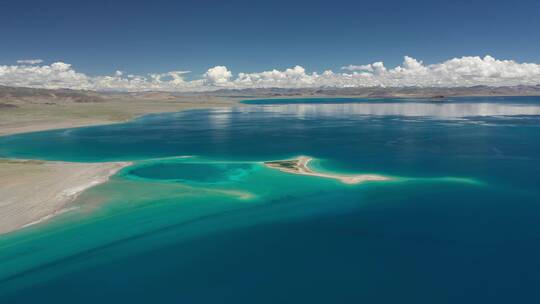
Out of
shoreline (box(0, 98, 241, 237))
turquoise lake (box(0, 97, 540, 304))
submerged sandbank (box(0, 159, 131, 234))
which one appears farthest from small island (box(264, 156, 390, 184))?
submerged sandbank (box(0, 159, 131, 234))

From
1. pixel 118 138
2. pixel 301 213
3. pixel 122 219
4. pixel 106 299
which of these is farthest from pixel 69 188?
pixel 118 138

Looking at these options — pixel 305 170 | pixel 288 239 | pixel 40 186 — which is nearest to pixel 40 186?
pixel 40 186

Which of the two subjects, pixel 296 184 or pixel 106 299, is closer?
pixel 106 299

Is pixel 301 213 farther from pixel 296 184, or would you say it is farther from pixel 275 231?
pixel 296 184

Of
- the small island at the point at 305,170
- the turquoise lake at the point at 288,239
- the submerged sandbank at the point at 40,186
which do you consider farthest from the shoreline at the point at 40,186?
the small island at the point at 305,170

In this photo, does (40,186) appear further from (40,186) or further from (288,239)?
(288,239)

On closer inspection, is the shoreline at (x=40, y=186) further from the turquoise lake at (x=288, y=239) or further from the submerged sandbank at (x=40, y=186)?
the turquoise lake at (x=288, y=239)

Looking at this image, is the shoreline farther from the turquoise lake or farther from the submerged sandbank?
the turquoise lake
